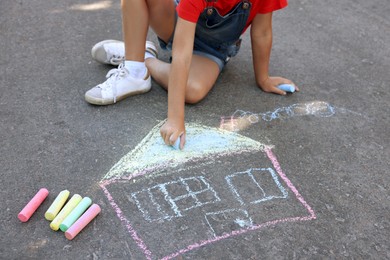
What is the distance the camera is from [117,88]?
7.60 feet

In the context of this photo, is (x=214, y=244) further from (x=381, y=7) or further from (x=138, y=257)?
(x=381, y=7)

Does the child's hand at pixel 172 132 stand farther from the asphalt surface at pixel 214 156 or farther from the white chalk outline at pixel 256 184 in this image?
the white chalk outline at pixel 256 184

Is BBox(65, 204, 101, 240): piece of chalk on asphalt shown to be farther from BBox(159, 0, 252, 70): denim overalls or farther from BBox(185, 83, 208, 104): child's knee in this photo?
BBox(159, 0, 252, 70): denim overalls

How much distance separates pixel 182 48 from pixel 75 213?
868 mm

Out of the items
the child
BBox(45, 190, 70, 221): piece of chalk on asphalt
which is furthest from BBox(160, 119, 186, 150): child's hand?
BBox(45, 190, 70, 221): piece of chalk on asphalt

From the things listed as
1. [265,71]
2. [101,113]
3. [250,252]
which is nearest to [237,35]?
[265,71]

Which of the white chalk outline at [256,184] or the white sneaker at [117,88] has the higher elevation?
the white sneaker at [117,88]

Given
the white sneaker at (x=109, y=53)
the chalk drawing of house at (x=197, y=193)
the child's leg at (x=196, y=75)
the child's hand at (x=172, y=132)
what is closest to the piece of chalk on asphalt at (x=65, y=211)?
the chalk drawing of house at (x=197, y=193)

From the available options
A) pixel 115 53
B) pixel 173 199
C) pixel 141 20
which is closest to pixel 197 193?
pixel 173 199

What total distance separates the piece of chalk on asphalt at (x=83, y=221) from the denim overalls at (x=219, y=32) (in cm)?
107

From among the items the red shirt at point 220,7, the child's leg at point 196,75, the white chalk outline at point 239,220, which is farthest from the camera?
the child's leg at point 196,75

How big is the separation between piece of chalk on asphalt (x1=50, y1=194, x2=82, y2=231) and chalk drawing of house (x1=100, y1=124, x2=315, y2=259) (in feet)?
0.43

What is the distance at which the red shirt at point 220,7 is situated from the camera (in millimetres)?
2002

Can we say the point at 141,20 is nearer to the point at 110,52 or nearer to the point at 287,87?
the point at 110,52
